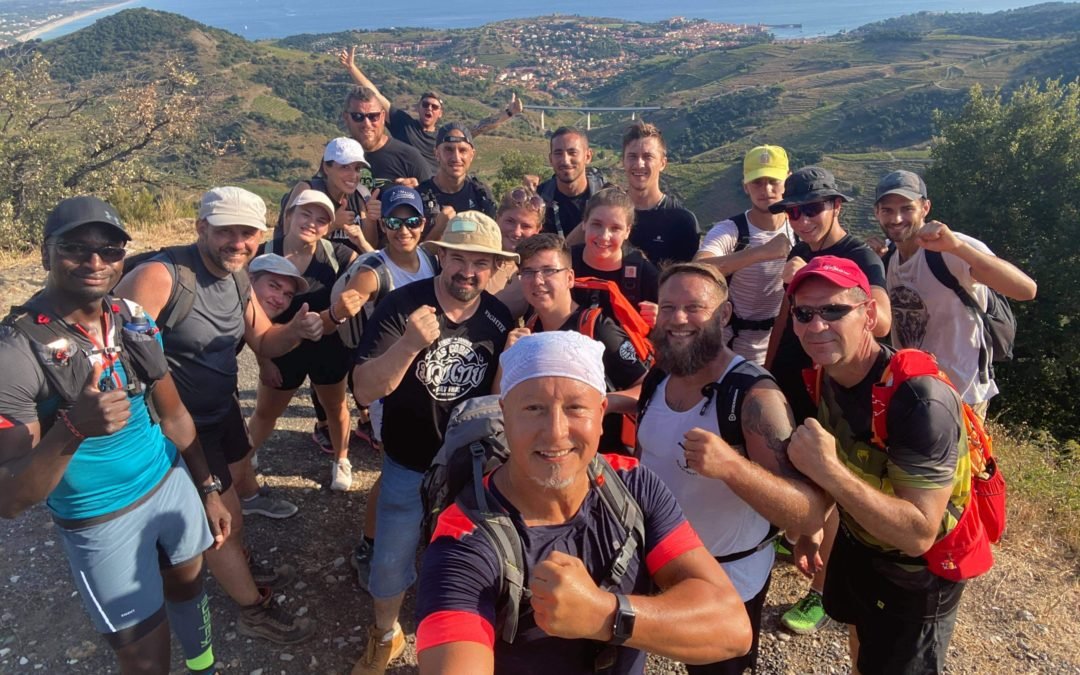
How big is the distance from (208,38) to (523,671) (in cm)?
10610

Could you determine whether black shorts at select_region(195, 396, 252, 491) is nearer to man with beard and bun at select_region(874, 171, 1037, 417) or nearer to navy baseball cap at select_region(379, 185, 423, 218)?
navy baseball cap at select_region(379, 185, 423, 218)

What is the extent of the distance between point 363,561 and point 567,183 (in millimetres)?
3699

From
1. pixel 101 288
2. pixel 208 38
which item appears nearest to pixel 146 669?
pixel 101 288

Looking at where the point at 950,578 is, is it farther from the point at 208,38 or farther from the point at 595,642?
the point at 208,38

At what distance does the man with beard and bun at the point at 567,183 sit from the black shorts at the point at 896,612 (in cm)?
377

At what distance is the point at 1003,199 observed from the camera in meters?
19.8

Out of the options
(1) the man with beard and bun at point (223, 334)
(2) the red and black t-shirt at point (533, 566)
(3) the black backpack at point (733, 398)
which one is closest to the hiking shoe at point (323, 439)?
(1) the man with beard and bun at point (223, 334)

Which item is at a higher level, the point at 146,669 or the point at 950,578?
the point at 950,578

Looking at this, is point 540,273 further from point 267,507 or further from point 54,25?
point 54,25

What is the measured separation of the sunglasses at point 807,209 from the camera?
407 cm

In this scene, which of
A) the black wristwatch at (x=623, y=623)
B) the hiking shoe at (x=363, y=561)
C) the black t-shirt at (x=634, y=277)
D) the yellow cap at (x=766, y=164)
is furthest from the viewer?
the yellow cap at (x=766, y=164)

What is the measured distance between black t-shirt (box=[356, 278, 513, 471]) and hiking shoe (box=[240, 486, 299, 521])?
6.03 ft

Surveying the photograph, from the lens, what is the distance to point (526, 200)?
5.15m

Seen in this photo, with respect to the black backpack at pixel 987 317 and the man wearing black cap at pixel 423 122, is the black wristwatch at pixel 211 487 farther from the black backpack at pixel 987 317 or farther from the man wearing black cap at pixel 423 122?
the man wearing black cap at pixel 423 122
